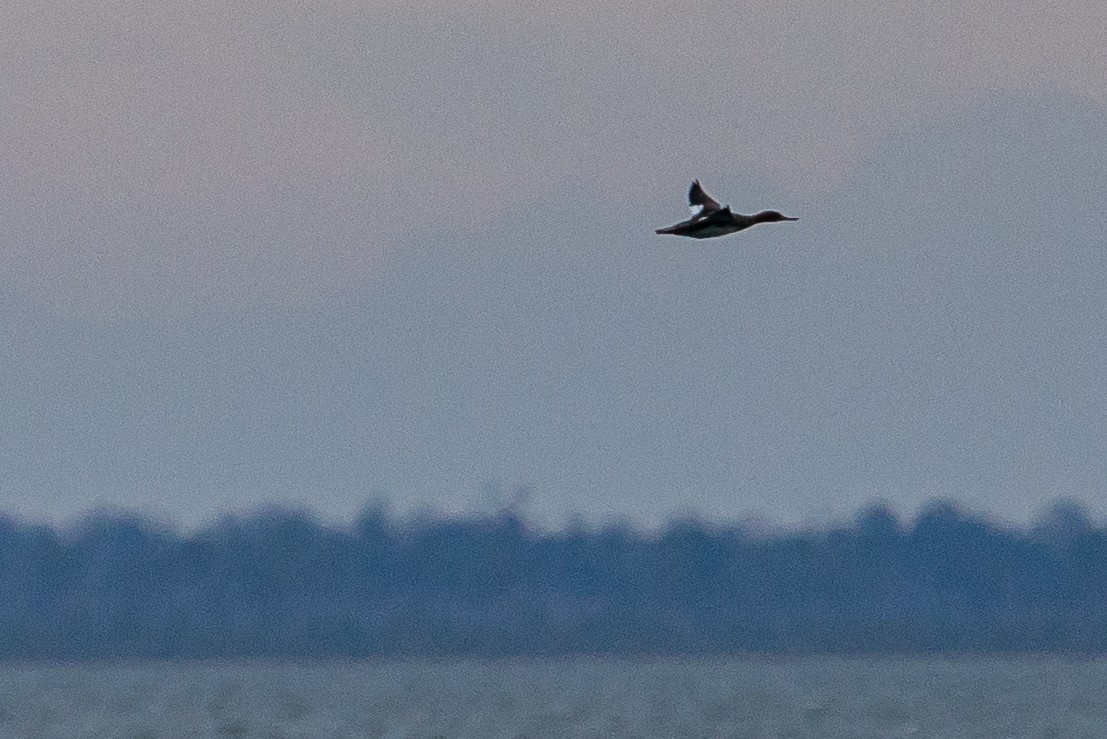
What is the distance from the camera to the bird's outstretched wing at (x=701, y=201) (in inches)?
1534

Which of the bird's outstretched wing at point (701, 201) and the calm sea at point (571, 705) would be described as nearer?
the bird's outstretched wing at point (701, 201)

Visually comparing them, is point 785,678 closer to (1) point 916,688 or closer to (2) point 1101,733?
(1) point 916,688

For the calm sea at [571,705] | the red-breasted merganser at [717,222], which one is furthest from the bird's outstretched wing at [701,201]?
the calm sea at [571,705]

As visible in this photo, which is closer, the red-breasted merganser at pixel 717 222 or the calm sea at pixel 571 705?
the red-breasted merganser at pixel 717 222

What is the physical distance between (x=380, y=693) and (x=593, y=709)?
27.0 m

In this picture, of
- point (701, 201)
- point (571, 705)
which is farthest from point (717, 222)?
point (571, 705)

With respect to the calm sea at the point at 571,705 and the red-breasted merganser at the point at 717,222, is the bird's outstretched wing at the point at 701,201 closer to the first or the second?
the red-breasted merganser at the point at 717,222

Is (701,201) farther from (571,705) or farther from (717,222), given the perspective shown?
(571,705)

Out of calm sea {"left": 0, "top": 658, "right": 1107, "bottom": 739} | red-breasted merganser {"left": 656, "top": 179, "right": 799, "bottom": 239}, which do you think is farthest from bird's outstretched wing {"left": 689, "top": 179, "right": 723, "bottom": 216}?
calm sea {"left": 0, "top": 658, "right": 1107, "bottom": 739}

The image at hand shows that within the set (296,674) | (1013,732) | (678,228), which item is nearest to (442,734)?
(1013,732)

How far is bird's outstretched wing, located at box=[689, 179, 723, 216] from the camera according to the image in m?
39.0

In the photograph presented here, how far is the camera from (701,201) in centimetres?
4038

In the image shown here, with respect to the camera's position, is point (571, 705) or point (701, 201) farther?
point (571, 705)

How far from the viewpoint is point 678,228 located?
3656cm
